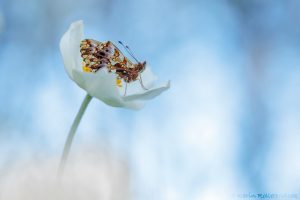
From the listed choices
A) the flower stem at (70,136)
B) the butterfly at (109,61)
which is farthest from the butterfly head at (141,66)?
the flower stem at (70,136)

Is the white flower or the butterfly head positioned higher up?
the butterfly head

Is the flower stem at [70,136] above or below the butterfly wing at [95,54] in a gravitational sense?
below

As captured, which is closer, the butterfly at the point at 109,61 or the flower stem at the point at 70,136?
the flower stem at the point at 70,136

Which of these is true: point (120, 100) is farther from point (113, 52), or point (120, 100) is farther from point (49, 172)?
point (49, 172)

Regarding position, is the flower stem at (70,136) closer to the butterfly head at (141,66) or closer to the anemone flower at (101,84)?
the anemone flower at (101,84)

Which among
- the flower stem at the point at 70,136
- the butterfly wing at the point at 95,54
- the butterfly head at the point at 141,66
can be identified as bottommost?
the flower stem at the point at 70,136

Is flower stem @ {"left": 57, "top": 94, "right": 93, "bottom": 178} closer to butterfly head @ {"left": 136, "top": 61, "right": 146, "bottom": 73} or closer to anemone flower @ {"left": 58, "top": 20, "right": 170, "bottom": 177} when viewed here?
anemone flower @ {"left": 58, "top": 20, "right": 170, "bottom": 177}

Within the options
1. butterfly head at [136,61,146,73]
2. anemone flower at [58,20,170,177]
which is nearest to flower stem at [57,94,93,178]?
anemone flower at [58,20,170,177]
